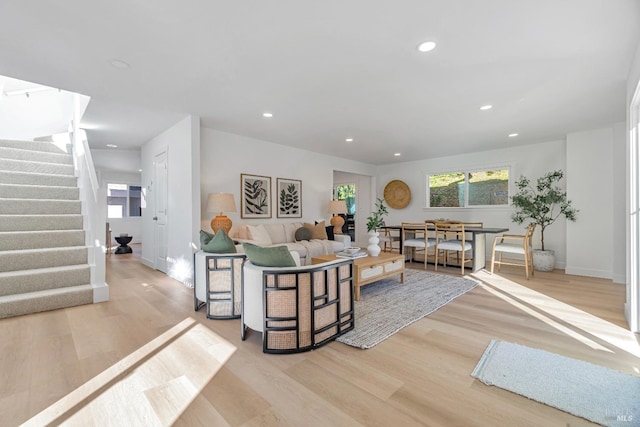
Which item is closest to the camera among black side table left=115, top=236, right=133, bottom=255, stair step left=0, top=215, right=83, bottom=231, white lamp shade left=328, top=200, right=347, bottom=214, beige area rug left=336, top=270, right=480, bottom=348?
beige area rug left=336, top=270, right=480, bottom=348

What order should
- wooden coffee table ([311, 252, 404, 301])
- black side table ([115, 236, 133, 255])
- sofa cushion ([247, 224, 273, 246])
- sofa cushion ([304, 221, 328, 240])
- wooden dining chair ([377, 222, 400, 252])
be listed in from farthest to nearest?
black side table ([115, 236, 133, 255]), wooden dining chair ([377, 222, 400, 252]), sofa cushion ([304, 221, 328, 240]), sofa cushion ([247, 224, 273, 246]), wooden coffee table ([311, 252, 404, 301])

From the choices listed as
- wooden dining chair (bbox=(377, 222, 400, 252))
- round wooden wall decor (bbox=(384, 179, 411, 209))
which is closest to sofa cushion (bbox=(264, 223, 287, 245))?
wooden dining chair (bbox=(377, 222, 400, 252))

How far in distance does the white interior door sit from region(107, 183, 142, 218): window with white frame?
16.0 feet

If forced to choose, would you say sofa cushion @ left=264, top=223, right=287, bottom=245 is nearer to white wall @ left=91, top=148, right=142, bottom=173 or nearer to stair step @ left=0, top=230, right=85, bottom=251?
stair step @ left=0, top=230, right=85, bottom=251

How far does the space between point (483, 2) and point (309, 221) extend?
16.0 feet

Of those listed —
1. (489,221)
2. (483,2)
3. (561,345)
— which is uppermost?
(483,2)

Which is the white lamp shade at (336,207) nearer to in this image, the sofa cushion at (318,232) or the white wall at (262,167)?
the white wall at (262,167)

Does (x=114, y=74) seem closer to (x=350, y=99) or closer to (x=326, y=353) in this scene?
(x=350, y=99)

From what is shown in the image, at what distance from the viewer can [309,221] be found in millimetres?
6215

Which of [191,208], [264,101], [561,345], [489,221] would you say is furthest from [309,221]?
[561,345]

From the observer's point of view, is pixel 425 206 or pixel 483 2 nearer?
pixel 483 2

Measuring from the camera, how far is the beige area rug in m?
2.46

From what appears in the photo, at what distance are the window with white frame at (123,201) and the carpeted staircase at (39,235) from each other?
4.26 meters

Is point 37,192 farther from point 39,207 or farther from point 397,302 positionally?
point 397,302
